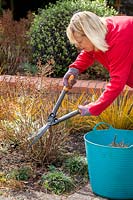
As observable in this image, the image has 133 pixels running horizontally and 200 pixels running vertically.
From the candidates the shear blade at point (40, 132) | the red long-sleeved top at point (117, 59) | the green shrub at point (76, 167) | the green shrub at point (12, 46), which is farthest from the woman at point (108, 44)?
the green shrub at point (12, 46)

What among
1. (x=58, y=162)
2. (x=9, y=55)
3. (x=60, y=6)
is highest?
(x=60, y=6)

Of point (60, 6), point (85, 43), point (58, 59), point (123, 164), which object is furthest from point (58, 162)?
point (60, 6)

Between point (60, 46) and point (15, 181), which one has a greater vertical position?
point (60, 46)

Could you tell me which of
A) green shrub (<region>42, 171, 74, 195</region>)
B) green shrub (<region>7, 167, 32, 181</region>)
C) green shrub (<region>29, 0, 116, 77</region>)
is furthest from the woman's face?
green shrub (<region>29, 0, 116, 77</region>)

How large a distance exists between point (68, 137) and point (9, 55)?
2.20 metres

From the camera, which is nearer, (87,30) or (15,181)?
(87,30)

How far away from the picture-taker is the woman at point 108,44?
4332 mm

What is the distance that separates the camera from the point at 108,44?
4.39 m

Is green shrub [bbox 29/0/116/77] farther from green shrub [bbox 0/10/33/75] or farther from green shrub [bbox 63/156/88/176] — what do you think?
green shrub [bbox 63/156/88/176]

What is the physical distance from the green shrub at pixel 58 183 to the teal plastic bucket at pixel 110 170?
213mm

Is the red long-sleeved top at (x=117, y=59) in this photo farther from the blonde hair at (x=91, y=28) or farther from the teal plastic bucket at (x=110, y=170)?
the teal plastic bucket at (x=110, y=170)

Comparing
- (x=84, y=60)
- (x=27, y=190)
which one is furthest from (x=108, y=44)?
(x=27, y=190)

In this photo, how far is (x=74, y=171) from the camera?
5172 millimetres

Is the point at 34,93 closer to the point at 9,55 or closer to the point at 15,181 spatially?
the point at 15,181
